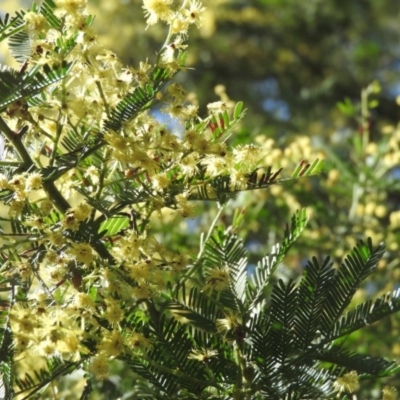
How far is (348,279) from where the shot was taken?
82 centimetres

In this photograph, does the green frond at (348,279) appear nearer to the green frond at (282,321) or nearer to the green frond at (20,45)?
the green frond at (282,321)

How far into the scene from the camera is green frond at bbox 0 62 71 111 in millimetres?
721

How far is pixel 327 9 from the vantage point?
550cm

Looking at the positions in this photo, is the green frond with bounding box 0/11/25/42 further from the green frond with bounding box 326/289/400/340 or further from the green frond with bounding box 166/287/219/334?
the green frond with bounding box 326/289/400/340

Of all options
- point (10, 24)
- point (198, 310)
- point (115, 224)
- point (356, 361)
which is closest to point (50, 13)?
point (10, 24)

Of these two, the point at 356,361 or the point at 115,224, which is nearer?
the point at 356,361

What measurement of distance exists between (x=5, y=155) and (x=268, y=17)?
4862mm

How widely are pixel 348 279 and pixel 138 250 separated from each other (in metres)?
0.22

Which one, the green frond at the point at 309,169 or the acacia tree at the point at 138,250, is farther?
the green frond at the point at 309,169

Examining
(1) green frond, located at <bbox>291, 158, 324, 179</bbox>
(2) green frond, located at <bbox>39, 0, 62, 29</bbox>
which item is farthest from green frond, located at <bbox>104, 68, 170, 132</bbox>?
(1) green frond, located at <bbox>291, 158, 324, 179</bbox>

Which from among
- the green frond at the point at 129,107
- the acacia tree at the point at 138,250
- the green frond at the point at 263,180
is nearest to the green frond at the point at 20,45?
the acacia tree at the point at 138,250

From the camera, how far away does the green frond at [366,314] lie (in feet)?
2.60

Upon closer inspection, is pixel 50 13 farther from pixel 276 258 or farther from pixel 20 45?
pixel 276 258

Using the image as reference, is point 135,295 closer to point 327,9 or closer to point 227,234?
point 227,234
